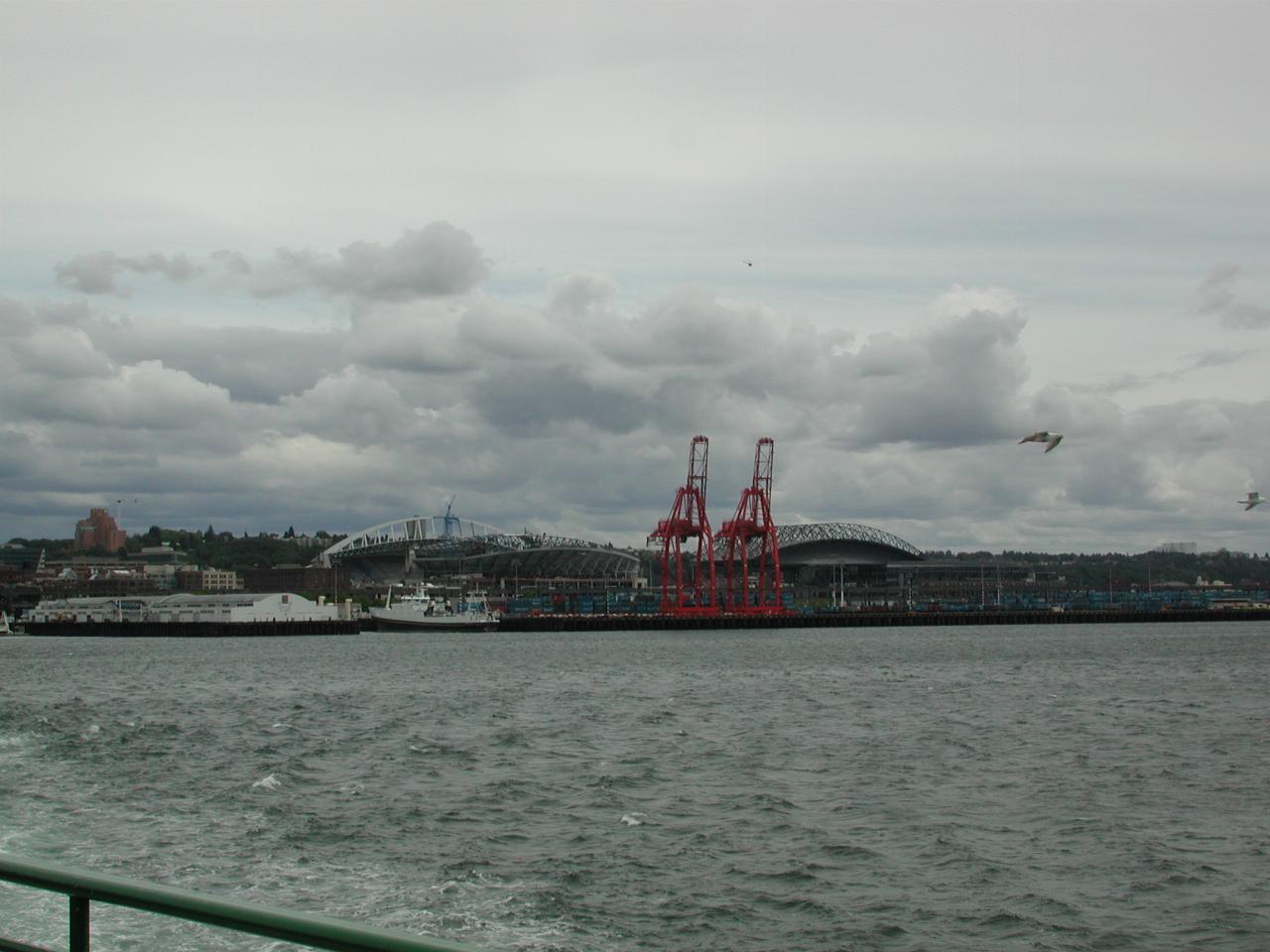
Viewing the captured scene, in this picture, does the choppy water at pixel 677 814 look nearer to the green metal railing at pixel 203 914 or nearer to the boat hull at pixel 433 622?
the green metal railing at pixel 203 914

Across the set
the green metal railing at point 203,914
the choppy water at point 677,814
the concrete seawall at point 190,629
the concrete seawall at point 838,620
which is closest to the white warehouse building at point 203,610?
the concrete seawall at point 190,629

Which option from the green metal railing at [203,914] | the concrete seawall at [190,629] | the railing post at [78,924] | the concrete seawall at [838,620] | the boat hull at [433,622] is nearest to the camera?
the green metal railing at [203,914]

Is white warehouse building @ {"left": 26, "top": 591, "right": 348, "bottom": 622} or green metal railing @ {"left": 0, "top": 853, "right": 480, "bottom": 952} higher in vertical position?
green metal railing @ {"left": 0, "top": 853, "right": 480, "bottom": 952}

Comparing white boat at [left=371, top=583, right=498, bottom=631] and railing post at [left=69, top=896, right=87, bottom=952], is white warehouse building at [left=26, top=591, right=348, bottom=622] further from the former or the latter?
railing post at [left=69, top=896, right=87, bottom=952]

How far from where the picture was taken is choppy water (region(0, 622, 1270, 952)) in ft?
44.4

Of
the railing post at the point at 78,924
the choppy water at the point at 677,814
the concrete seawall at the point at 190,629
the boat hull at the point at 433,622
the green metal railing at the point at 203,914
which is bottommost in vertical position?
the concrete seawall at the point at 190,629

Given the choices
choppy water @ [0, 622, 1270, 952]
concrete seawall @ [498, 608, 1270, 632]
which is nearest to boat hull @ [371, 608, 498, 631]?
concrete seawall @ [498, 608, 1270, 632]

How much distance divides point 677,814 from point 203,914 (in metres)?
16.8

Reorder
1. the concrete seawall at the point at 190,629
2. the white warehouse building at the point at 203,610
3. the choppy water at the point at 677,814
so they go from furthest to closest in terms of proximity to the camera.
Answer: the white warehouse building at the point at 203,610 < the concrete seawall at the point at 190,629 < the choppy water at the point at 677,814

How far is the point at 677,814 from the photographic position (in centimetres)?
1950

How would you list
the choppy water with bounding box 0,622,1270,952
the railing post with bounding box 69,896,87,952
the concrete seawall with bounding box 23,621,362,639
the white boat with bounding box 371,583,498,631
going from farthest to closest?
the white boat with bounding box 371,583,498,631 → the concrete seawall with bounding box 23,621,362,639 → the choppy water with bounding box 0,622,1270,952 → the railing post with bounding box 69,896,87,952

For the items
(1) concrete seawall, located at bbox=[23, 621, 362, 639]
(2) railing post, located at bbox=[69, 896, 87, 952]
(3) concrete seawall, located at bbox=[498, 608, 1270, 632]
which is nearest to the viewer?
(2) railing post, located at bbox=[69, 896, 87, 952]

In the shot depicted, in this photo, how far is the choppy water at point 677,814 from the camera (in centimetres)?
1352

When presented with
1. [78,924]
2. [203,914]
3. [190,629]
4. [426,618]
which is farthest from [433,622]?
[203,914]
